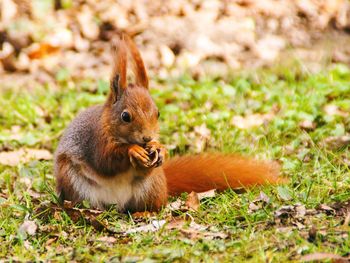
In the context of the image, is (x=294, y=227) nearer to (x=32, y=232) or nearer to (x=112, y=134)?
(x=112, y=134)

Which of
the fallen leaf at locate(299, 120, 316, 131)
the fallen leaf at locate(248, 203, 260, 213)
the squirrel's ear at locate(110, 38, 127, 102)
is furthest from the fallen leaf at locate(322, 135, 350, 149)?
the squirrel's ear at locate(110, 38, 127, 102)

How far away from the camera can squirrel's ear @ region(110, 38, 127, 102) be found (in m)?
3.03

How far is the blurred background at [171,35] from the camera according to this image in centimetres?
544

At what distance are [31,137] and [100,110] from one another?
1.29 metres

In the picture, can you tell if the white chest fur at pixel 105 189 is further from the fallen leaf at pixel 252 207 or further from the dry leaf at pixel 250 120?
the dry leaf at pixel 250 120

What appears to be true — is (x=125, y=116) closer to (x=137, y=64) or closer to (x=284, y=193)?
(x=137, y=64)

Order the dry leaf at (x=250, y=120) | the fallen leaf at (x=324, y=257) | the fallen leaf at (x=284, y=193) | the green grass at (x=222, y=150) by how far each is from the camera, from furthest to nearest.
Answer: the dry leaf at (x=250, y=120) < the fallen leaf at (x=284, y=193) < the green grass at (x=222, y=150) < the fallen leaf at (x=324, y=257)

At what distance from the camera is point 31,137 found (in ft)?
14.3

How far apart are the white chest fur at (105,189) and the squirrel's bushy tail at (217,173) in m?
0.24

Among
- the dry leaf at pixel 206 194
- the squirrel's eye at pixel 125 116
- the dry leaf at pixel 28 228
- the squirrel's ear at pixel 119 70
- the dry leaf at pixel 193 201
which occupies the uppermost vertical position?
the squirrel's ear at pixel 119 70

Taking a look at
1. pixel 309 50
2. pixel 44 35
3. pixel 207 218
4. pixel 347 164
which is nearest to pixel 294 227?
pixel 207 218

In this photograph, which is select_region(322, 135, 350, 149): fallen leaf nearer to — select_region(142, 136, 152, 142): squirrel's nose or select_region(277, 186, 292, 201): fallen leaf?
select_region(277, 186, 292, 201): fallen leaf

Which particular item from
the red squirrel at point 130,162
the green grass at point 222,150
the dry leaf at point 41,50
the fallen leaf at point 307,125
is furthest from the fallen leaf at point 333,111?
the dry leaf at point 41,50

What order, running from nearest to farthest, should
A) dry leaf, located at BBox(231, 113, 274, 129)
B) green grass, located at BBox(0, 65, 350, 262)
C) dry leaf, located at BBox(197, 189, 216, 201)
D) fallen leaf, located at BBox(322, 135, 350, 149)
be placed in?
green grass, located at BBox(0, 65, 350, 262) < dry leaf, located at BBox(197, 189, 216, 201) < fallen leaf, located at BBox(322, 135, 350, 149) < dry leaf, located at BBox(231, 113, 274, 129)
